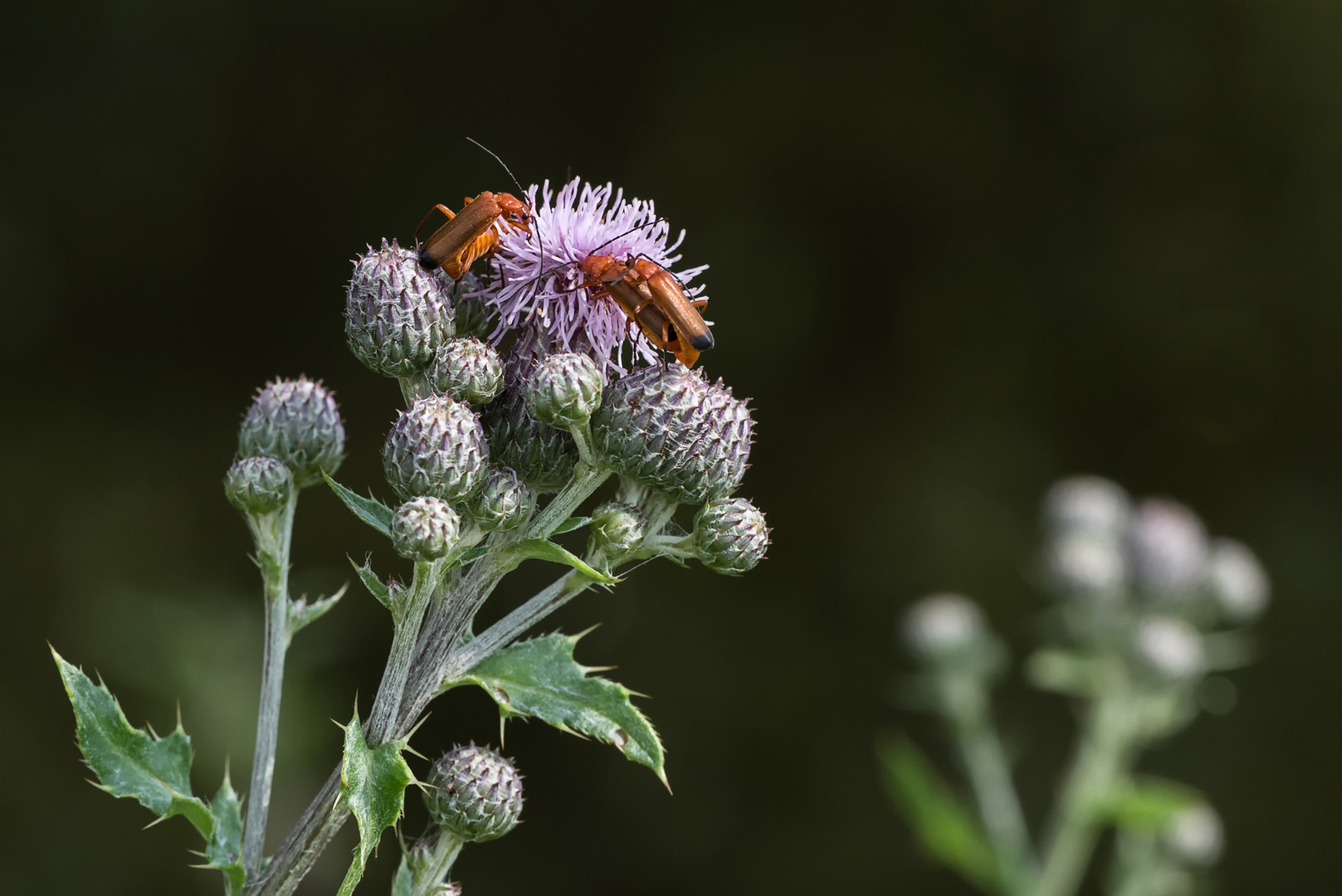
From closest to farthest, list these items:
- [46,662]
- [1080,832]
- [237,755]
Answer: [1080,832]
[237,755]
[46,662]

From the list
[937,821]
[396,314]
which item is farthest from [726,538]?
[937,821]

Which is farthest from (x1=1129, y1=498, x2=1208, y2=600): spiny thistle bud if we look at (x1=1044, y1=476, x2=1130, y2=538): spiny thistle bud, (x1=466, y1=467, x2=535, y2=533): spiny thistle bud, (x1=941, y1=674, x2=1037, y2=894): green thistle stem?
(x1=466, y1=467, x2=535, y2=533): spiny thistle bud

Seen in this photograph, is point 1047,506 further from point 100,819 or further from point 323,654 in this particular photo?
point 100,819

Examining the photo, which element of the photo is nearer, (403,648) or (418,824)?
(403,648)

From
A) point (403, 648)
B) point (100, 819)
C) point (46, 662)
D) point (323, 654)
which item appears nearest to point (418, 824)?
point (323, 654)

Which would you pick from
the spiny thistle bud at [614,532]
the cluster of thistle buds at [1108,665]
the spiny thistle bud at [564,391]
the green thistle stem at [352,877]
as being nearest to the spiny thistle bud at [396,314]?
the spiny thistle bud at [564,391]

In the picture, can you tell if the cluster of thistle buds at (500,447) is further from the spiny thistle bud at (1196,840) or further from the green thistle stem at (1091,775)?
the spiny thistle bud at (1196,840)
